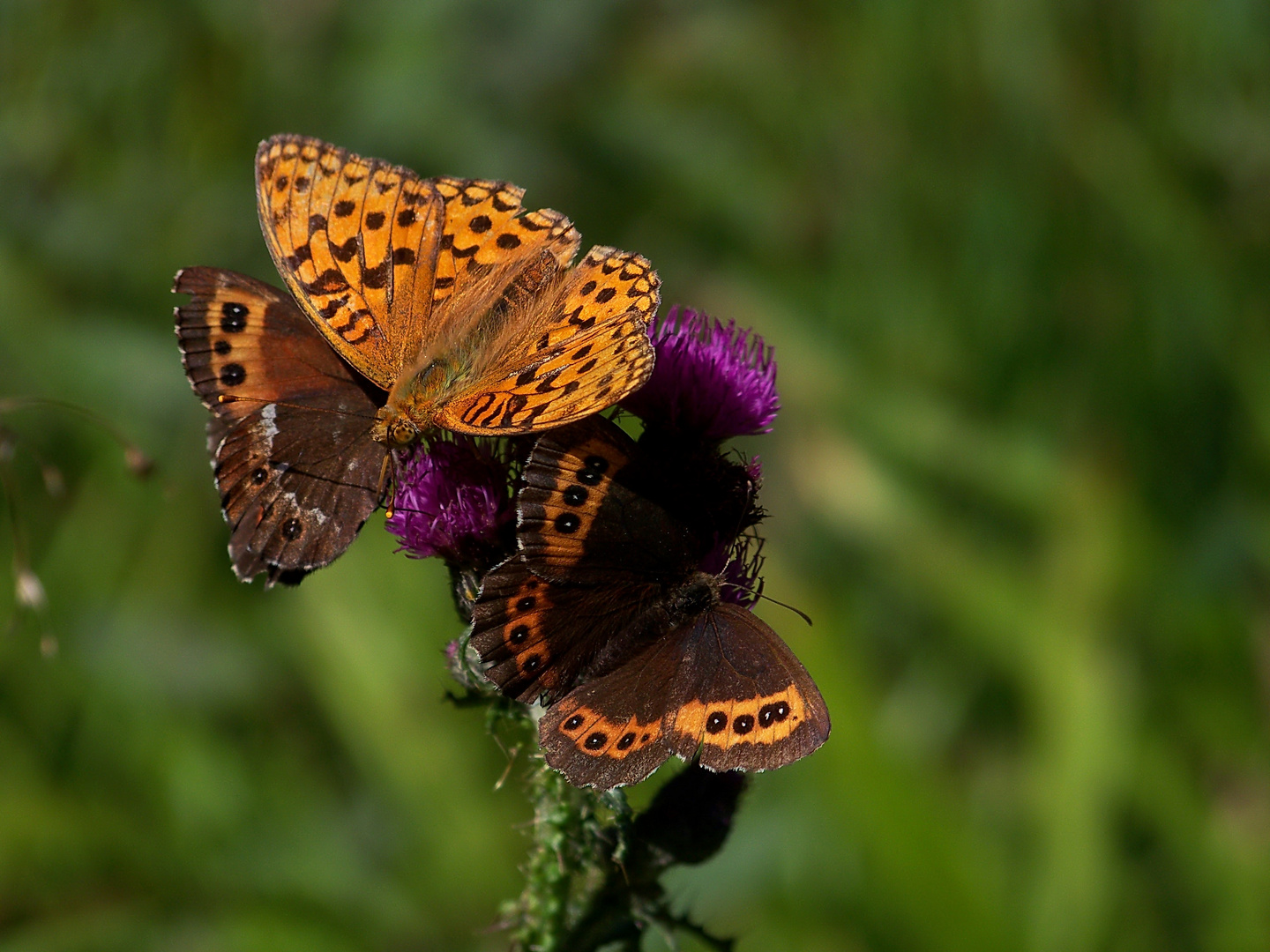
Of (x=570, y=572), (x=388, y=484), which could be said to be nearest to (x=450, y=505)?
(x=388, y=484)

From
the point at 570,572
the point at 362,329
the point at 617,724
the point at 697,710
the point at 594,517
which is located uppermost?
the point at 362,329

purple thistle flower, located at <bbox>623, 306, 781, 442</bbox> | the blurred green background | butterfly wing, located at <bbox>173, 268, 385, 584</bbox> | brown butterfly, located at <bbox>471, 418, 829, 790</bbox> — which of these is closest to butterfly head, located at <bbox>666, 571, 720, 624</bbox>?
brown butterfly, located at <bbox>471, 418, 829, 790</bbox>

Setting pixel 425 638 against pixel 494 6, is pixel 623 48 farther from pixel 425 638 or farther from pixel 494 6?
pixel 425 638

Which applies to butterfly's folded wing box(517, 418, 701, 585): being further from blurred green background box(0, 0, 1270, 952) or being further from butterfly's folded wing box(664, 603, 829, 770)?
blurred green background box(0, 0, 1270, 952)

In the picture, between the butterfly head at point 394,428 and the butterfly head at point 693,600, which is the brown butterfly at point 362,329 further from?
the butterfly head at point 693,600

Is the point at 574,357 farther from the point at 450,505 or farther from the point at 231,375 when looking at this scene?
the point at 231,375

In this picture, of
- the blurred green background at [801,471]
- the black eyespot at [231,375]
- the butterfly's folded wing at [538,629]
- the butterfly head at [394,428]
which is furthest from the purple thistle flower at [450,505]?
the blurred green background at [801,471]
